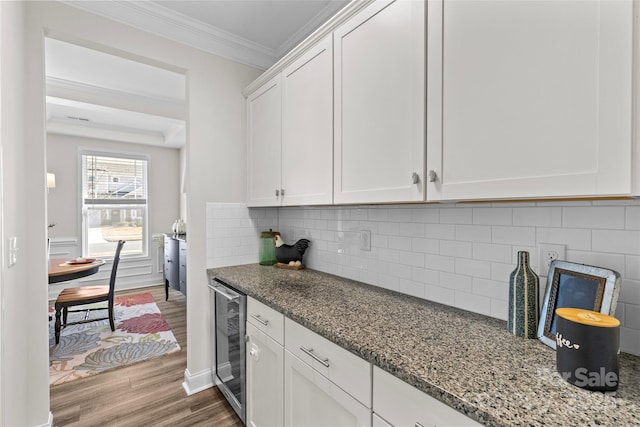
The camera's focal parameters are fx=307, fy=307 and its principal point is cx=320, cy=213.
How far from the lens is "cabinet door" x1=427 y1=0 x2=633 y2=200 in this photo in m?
0.73

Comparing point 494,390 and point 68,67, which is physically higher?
point 68,67

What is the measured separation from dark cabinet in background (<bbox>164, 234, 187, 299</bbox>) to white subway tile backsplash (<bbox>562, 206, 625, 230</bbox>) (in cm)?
363

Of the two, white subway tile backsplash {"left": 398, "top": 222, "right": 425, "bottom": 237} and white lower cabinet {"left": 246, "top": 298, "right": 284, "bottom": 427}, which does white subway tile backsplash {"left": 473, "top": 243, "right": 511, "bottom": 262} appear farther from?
white lower cabinet {"left": 246, "top": 298, "right": 284, "bottom": 427}

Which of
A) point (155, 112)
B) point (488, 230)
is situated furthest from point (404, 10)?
point (155, 112)

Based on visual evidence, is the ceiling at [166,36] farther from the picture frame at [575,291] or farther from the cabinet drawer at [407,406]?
the cabinet drawer at [407,406]

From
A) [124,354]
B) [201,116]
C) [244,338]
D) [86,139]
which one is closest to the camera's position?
[244,338]

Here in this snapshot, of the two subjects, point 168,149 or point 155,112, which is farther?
point 168,149

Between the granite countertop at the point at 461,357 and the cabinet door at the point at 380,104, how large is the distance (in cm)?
48

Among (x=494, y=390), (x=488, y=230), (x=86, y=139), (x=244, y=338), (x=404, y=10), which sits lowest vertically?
(x=244, y=338)

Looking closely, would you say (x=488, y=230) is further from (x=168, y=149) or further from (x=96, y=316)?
(x=168, y=149)

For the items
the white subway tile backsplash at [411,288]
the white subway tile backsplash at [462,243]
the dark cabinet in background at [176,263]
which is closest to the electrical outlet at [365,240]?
the white subway tile backsplash at [462,243]

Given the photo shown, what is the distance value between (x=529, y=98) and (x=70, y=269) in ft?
11.7

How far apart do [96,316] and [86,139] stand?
271 centimetres

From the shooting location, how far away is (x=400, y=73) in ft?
4.00
